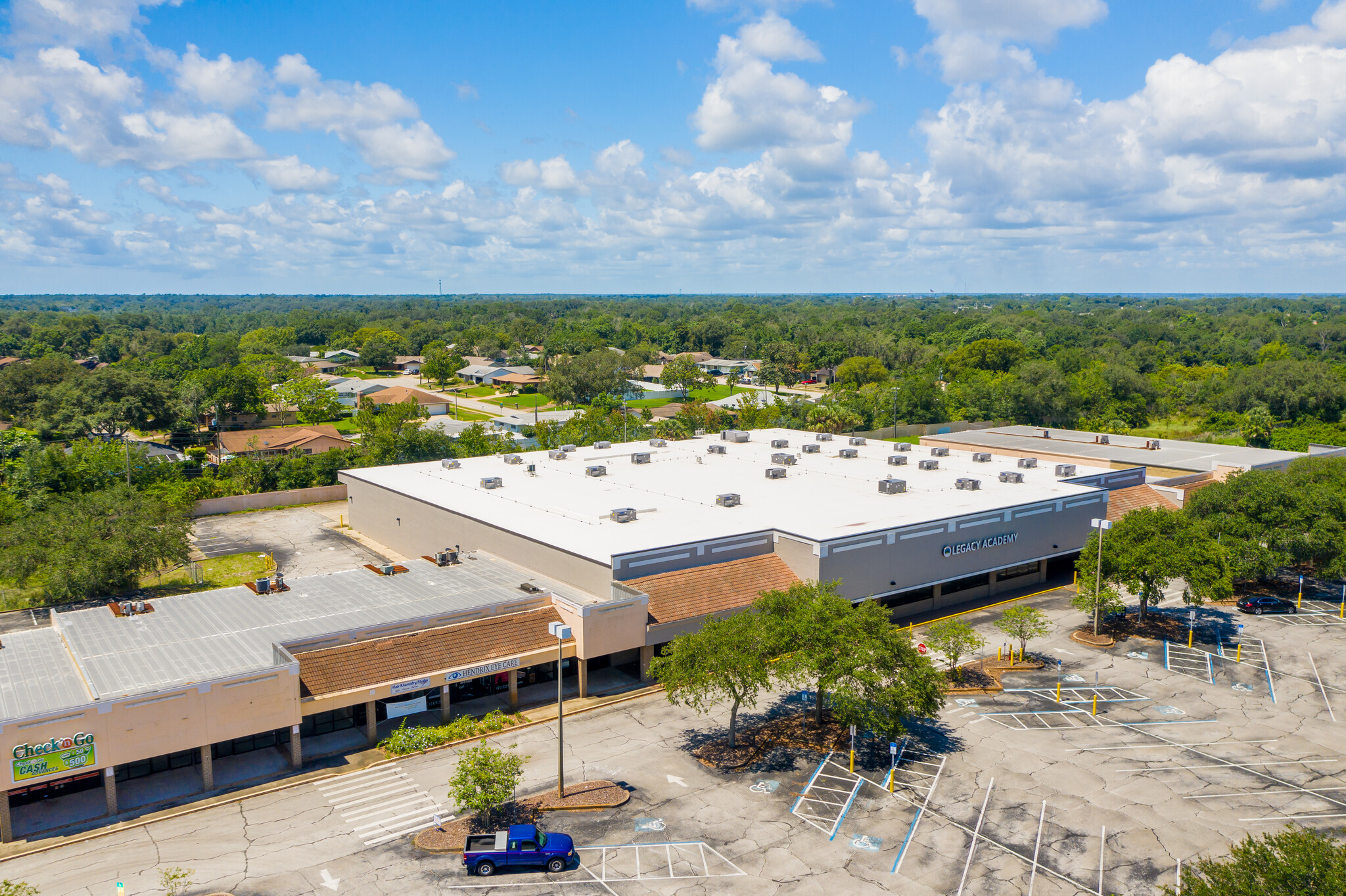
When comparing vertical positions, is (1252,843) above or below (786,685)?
above

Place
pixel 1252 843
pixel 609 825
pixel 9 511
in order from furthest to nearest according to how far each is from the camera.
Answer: pixel 9 511
pixel 609 825
pixel 1252 843

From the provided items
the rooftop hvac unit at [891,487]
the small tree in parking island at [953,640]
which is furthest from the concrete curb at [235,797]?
the rooftop hvac unit at [891,487]

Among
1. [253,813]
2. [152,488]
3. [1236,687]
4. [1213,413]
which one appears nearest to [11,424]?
[152,488]

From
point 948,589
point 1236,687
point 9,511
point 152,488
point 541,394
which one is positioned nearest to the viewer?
point 1236,687

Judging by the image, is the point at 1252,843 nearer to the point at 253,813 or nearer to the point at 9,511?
the point at 253,813

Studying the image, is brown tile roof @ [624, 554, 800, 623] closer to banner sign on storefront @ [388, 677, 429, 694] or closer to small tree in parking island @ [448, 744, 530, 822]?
banner sign on storefront @ [388, 677, 429, 694]

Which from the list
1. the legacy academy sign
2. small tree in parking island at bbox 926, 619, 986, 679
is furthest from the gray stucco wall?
the legacy academy sign

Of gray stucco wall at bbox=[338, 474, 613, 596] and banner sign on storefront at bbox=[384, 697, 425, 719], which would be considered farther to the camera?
gray stucco wall at bbox=[338, 474, 613, 596]

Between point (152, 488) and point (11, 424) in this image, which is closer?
point (152, 488)
